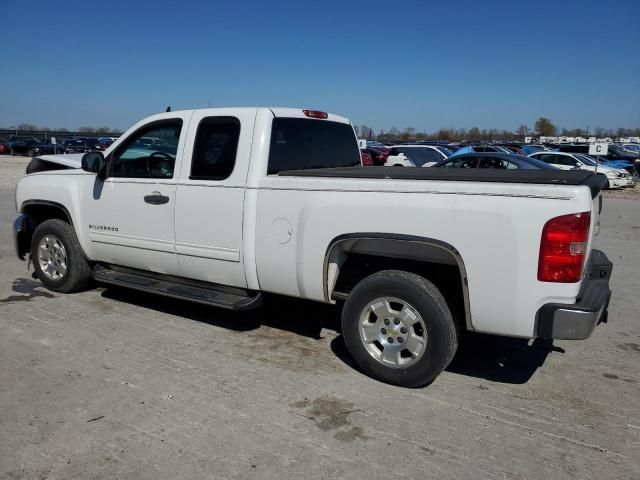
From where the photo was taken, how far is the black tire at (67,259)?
19.0 feet

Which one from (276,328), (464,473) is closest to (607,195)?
(276,328)

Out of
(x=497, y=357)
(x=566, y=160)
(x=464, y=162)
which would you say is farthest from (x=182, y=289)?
(x=566, y=160)

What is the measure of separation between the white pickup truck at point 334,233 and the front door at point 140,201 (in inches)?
0.6

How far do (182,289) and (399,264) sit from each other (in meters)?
2.02

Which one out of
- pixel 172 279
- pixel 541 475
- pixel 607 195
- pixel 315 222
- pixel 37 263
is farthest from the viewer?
pixel 607 195

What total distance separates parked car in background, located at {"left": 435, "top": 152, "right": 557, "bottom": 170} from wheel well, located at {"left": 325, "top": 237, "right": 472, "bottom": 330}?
1257 cm

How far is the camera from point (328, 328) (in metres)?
5.24

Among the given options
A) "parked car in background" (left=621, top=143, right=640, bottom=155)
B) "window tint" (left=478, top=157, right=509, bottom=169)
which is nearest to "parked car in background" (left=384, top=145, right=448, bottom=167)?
"window tint" (left=478, top=157, right=509, bottom=169)

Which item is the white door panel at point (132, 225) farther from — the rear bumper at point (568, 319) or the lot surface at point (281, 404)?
the rear bumper at point (568, 319)

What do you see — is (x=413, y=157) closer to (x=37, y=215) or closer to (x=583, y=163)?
(x=583, y=163)

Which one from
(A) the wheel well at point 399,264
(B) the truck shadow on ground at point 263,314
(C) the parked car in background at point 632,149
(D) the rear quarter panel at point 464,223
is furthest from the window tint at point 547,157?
(D) the rear quarter panel at point 464,223

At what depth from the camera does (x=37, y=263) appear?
6207 millimetres

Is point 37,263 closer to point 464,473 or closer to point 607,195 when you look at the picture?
point 464,473

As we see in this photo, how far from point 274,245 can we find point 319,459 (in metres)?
1.75
